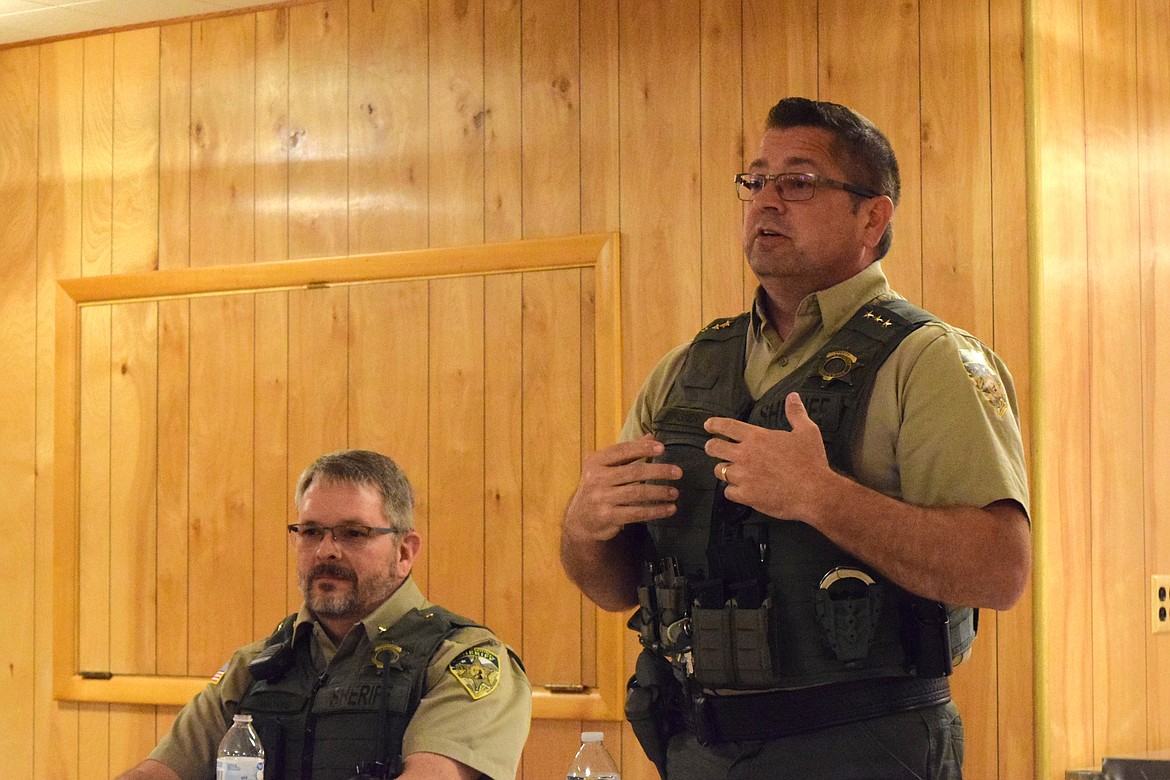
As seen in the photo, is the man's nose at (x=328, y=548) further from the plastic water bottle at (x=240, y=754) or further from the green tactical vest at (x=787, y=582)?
the green tactical vest at (x=787, y=582)

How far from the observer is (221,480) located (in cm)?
435

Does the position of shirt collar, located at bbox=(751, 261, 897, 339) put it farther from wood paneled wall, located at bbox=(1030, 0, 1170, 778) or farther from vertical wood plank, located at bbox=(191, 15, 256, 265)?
vertical wood plank, located at bbox=(191, 15, 256, 265)

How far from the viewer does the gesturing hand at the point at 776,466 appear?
5.87ft

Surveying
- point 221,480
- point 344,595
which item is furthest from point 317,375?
point 344,595

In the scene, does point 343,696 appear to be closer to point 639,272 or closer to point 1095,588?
point 639,272

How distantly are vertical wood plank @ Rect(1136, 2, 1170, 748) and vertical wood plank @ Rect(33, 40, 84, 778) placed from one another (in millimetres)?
3221

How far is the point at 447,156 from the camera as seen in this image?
411 centimetres

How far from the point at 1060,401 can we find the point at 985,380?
1544 millimetres

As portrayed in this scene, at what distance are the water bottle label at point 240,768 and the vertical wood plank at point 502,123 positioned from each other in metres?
→ 1.75

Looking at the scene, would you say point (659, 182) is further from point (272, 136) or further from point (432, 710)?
point (432, 710)

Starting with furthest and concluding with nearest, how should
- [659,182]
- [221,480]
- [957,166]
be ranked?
[221,480]
[659,182]
[957,166]

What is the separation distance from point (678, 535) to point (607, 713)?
1847 millimetres

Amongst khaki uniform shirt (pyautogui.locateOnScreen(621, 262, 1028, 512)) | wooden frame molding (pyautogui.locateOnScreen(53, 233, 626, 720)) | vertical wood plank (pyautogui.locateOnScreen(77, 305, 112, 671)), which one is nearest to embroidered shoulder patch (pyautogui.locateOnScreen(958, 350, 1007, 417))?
khaki uniform shirt (pyautogui.locateOnScreen(621, 262, 1028, 512))

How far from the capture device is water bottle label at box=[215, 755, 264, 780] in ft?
8.97
